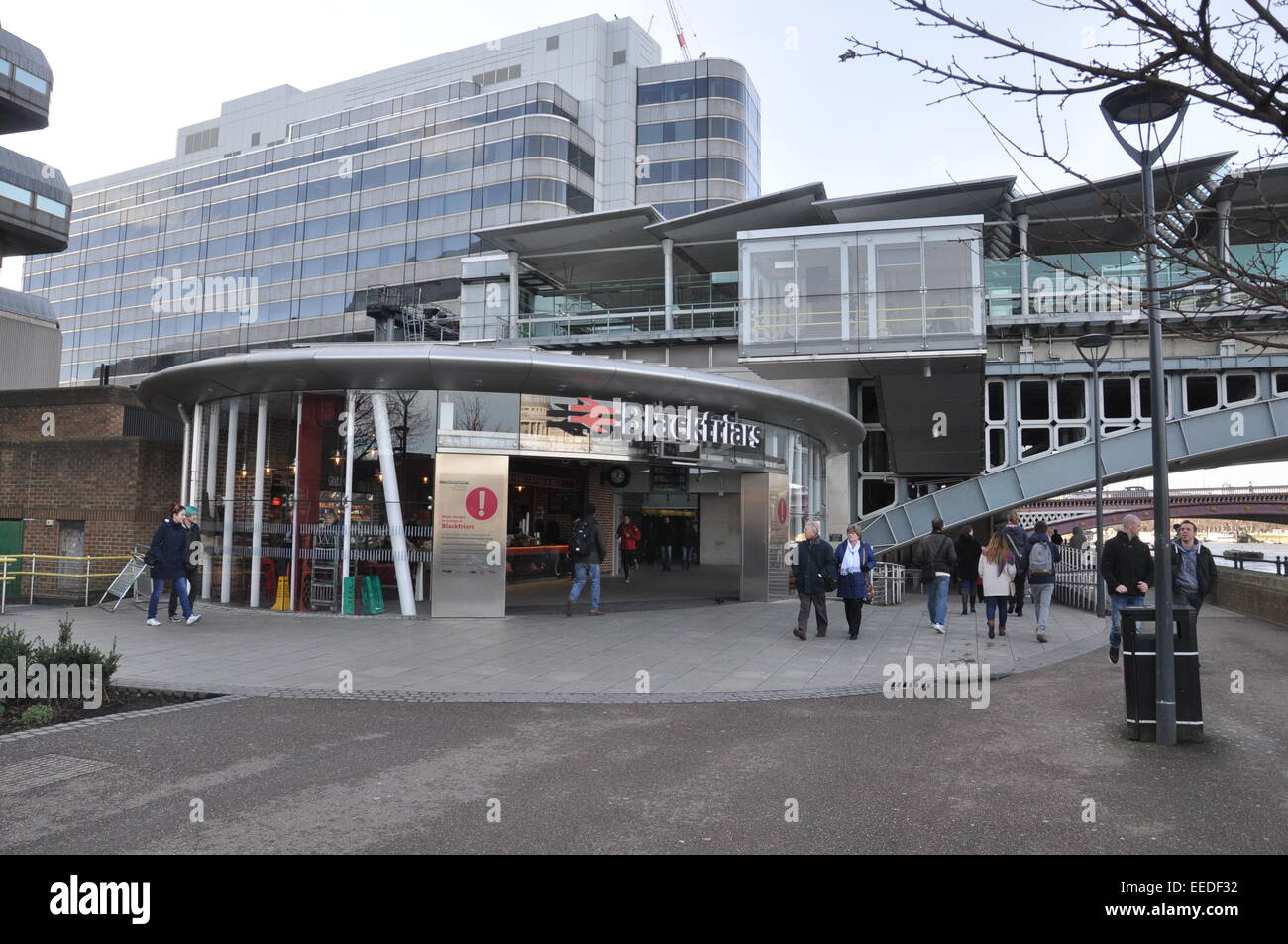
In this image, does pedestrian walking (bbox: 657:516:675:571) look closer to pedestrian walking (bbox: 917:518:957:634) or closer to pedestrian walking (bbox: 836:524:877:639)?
pedestrian walking (bbox: 917:518:957:634)

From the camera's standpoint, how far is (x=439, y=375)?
42.1 ft

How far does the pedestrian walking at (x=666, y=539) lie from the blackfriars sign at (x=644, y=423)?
43.9 feet

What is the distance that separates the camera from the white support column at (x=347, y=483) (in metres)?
13.3

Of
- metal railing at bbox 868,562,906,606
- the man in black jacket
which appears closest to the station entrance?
metal railing at bbox 868,562,906,606

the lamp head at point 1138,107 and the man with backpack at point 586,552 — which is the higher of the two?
the lamp head at point 1138,107

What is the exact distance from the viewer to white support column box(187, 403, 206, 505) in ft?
49.7

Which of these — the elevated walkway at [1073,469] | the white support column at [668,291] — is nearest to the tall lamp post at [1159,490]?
the elevated walkway at [1073,469]

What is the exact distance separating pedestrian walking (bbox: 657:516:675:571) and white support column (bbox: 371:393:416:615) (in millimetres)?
16020

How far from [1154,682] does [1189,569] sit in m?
4.21

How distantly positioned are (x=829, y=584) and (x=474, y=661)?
17.0 ft

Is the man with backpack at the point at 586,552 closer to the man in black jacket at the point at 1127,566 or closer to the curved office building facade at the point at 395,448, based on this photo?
the curved office building facade at the point at 395,448

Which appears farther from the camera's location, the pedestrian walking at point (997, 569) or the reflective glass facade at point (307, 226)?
the reflective glass facade at point (307, 226)

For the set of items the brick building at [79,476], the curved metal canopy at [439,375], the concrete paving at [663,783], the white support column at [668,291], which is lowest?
the concrete paving at [663,783]
